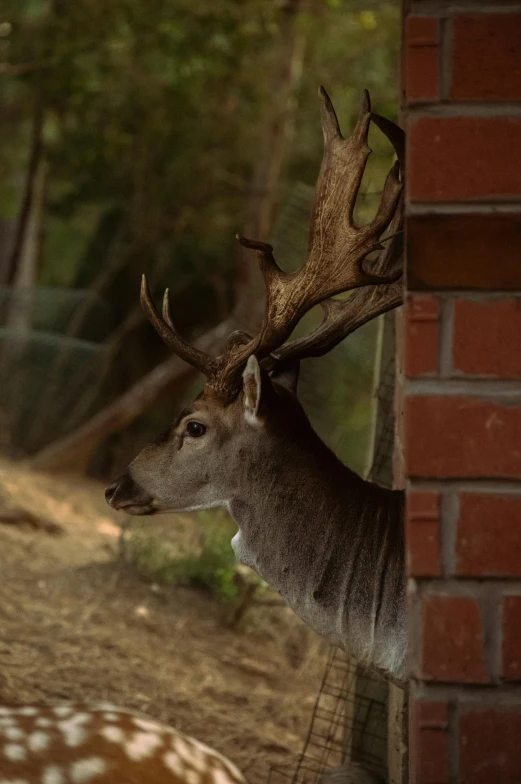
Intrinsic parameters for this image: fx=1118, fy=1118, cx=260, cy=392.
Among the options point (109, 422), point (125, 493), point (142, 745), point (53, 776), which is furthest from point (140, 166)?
point (53, 776)

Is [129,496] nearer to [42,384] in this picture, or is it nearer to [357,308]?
[357,308]

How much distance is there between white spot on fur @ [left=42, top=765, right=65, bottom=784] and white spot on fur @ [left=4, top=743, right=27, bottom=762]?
0.06 metres

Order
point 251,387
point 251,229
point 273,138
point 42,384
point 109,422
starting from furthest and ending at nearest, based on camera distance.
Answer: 1. point 273,138
2. point 251,229
3. point 42,384
4. point 109,422
5. point 251,387

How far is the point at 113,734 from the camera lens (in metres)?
2.32

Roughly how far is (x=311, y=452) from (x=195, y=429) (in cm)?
37

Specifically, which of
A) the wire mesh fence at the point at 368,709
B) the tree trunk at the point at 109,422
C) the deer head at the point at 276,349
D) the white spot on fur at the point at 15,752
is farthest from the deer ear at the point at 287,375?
the tree trunk at the point at 109,422

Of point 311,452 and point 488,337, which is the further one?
point 311,452

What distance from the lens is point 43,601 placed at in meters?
5.01

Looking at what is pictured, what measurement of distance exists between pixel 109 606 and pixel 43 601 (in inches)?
11.6

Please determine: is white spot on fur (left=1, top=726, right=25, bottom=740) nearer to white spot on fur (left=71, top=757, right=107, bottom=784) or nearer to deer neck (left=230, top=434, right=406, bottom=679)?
white spot on fur (left=71, top=757, right=107, bottom=784)

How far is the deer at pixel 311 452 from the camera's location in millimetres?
2539

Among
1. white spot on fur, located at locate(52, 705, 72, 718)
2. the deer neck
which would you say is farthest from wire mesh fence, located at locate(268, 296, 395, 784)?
white spot on fur, located at locate(52, 705, 72, 718)

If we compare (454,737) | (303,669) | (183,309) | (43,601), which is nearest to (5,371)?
Answer: (183,309)

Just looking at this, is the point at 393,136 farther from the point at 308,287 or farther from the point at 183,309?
the point at 183,309
